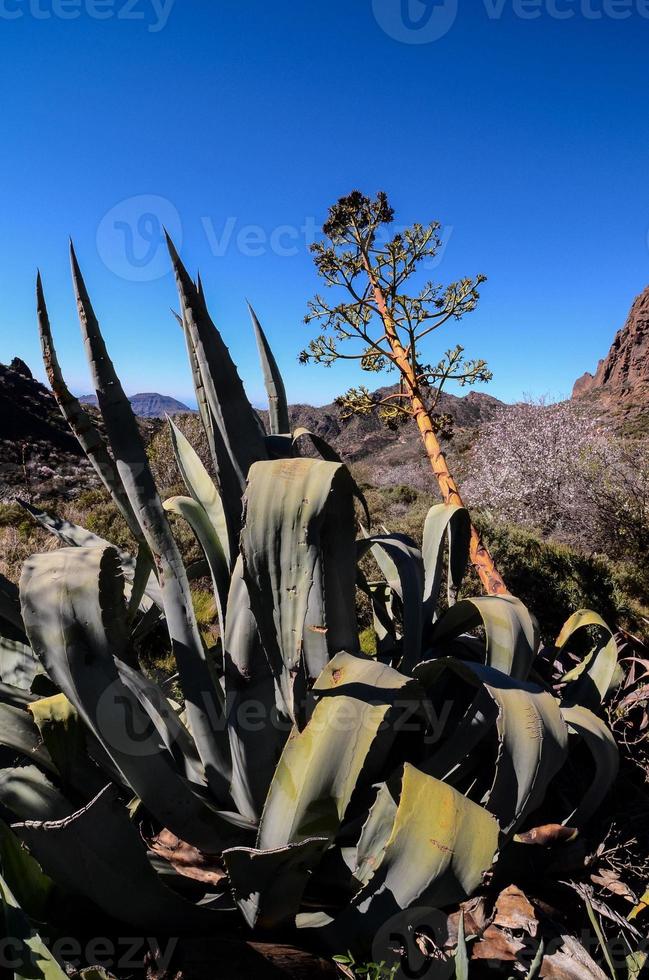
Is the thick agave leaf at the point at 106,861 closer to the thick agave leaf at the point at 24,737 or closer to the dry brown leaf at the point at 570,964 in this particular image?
the thick agave leaf at the point at 24,737

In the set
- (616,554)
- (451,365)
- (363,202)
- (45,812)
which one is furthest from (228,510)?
(616,554)

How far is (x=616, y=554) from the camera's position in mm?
5863

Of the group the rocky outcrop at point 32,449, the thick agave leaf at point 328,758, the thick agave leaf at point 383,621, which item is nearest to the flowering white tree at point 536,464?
the thick agave leaf at point 383,621

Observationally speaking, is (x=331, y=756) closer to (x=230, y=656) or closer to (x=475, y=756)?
(x=230, y=656)

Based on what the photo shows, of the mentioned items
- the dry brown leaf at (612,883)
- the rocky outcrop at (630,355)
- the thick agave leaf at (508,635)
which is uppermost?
the rocky outcrop at (630,355)

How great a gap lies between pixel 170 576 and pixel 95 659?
0.90ft

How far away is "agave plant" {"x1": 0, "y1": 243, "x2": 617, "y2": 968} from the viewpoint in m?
0.92

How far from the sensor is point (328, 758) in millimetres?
956

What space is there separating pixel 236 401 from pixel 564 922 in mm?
1338

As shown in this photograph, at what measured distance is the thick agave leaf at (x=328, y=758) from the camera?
953 millimetres

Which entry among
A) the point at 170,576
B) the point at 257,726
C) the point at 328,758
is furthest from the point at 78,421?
the point at 328,758

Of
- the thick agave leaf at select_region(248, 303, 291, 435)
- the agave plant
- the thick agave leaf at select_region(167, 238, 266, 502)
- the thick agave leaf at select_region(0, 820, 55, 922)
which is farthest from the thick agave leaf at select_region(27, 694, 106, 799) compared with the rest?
the thick agave leaf at select_region(248, 303, 291, 435)

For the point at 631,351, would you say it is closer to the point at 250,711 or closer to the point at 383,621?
the point at 383,621

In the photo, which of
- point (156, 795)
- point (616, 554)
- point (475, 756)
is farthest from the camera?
point (616, 554)
